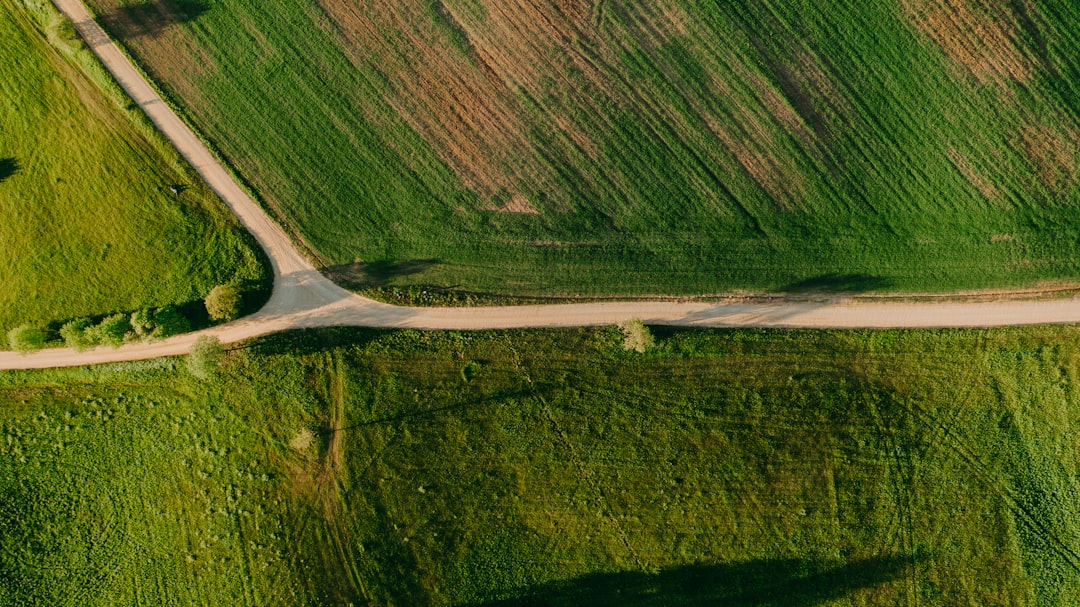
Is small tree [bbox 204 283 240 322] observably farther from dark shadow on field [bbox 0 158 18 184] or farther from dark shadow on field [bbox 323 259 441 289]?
dark shadow on field [bbox 0 158 18 184]

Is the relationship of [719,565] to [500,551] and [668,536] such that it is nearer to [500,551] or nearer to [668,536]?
[668,536]

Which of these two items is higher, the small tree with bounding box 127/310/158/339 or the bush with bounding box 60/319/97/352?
the small tree with bounding box 127/310/158/339

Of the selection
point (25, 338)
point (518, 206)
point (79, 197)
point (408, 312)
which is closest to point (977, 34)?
point (518, 206)

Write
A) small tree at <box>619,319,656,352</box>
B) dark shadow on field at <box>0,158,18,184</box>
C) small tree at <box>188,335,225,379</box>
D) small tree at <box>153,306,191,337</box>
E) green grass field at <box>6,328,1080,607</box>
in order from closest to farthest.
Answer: small tree at <box>188,335,225,379</box> → small tree at <box>619,319,656,352</box> → small tree at <box>153,306,191,337</box> → green grass field at <box>6,328,1080,607</box> → dark shadow on field at <box>0,158,18,184</box>

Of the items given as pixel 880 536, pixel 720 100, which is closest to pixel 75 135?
pixel 720 100

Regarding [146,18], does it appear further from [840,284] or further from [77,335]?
[840,284]

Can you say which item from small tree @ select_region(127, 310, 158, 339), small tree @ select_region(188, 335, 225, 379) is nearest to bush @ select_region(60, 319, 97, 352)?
small tree @ select_region(127, 310, 158, 339)
